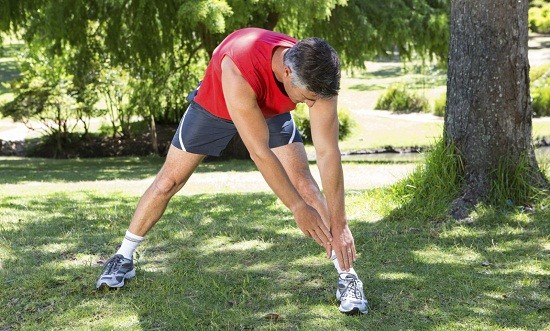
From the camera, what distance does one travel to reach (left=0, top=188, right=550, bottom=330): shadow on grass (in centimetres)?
430

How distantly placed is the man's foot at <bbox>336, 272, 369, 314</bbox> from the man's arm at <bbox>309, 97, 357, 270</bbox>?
0.17 m

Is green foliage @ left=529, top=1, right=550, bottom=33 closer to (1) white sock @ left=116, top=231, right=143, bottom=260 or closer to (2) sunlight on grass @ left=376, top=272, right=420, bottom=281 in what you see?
(2) sunlight on grass @ left=376, top=272, right=420, bottom=281

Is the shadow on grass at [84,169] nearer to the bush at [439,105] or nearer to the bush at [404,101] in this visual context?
the bush at [439,105]

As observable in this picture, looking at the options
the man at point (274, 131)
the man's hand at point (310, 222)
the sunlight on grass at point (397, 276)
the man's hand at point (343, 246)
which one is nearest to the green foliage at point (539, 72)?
the sunlight on grass at point (397, 276)

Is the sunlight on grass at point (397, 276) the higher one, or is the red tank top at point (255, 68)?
the red tank top at point (255, 68)

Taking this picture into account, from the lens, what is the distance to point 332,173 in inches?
168

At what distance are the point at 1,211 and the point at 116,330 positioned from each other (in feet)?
10.6

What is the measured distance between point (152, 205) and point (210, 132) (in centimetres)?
56

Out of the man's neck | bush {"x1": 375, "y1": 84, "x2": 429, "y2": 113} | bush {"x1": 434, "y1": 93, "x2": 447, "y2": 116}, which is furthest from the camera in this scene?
bush {"x1": 375, "y1": 84, "x2": 429, "y2": 113}

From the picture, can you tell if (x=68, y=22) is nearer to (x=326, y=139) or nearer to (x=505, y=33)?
(x=505, y=33)

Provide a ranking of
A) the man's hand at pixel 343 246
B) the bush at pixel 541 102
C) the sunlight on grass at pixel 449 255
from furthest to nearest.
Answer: the bush at pixel 541 102 → the sunlight on grass at pixel 449 255 → the man's hand at pixel 343 246

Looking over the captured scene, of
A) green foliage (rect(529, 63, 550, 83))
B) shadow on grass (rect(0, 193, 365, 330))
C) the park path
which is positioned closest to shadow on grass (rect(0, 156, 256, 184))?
the park path

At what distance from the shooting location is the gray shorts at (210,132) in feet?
15.1

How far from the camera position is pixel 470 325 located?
4145mm
